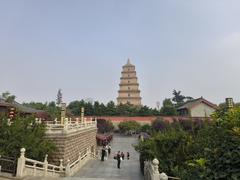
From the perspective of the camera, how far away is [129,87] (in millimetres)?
76625

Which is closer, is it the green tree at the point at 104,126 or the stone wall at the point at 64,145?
the stone wall at the point at 64,145

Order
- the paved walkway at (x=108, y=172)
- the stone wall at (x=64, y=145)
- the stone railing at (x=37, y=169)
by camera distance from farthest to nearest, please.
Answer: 1. the stone wall at (x=64, y=145)
2. the paved walkway at (x=108, y=172)
3. the stone railing at (x=37, y=169)

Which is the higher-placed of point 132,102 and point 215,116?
point 132,102

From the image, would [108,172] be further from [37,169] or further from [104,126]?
[104,126]

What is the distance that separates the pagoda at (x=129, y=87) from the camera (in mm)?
75500

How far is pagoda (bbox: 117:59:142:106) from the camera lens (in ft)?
248

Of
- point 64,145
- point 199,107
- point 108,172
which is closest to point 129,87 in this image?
point 199,107

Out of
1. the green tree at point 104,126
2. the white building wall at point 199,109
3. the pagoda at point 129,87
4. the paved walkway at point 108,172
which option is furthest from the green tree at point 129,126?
the paved walkway at point 108,172

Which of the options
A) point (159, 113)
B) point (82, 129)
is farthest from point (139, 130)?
point (82, 129)

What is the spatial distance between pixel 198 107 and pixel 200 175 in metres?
53.2

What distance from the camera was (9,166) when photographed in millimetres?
11625

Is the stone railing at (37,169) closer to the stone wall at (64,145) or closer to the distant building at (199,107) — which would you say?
the stone wall at (64,145)

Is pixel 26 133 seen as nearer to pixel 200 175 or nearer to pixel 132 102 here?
pixel 200 175

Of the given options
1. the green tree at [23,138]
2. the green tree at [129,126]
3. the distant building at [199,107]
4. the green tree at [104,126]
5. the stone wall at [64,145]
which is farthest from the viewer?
the distant building at [199,107]
